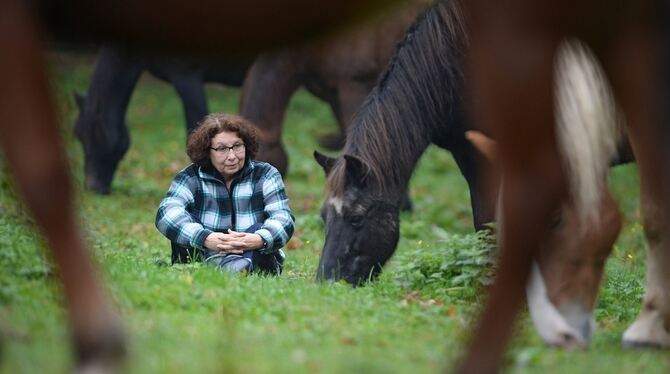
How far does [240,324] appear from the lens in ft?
16.4

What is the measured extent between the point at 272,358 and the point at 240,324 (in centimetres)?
86

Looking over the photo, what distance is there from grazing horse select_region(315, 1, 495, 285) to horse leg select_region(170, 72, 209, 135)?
6684 mm

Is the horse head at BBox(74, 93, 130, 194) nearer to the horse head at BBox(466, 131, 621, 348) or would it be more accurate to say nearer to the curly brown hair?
the curly brown hair

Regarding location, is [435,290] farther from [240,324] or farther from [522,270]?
[522,270]

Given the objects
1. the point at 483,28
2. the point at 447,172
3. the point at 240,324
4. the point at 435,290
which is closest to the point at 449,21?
the point at 435,290

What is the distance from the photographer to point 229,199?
7469 millimetres

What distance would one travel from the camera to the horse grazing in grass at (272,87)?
491 inches

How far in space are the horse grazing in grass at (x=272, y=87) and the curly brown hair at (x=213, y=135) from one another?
4.18 meters

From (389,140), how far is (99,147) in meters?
6.75

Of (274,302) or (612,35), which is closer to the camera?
(612,35)

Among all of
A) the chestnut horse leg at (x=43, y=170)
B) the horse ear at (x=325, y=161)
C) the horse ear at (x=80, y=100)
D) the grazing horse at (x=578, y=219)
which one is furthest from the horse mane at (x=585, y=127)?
the horse ear at (x=80, y=100)

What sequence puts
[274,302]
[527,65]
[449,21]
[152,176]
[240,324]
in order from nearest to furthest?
[527,65]
[240,324]
[274,302]
[449,21]
[152,176]

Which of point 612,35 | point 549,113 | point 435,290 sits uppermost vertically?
point 612,35

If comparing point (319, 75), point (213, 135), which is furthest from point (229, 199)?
point (319, 75)
